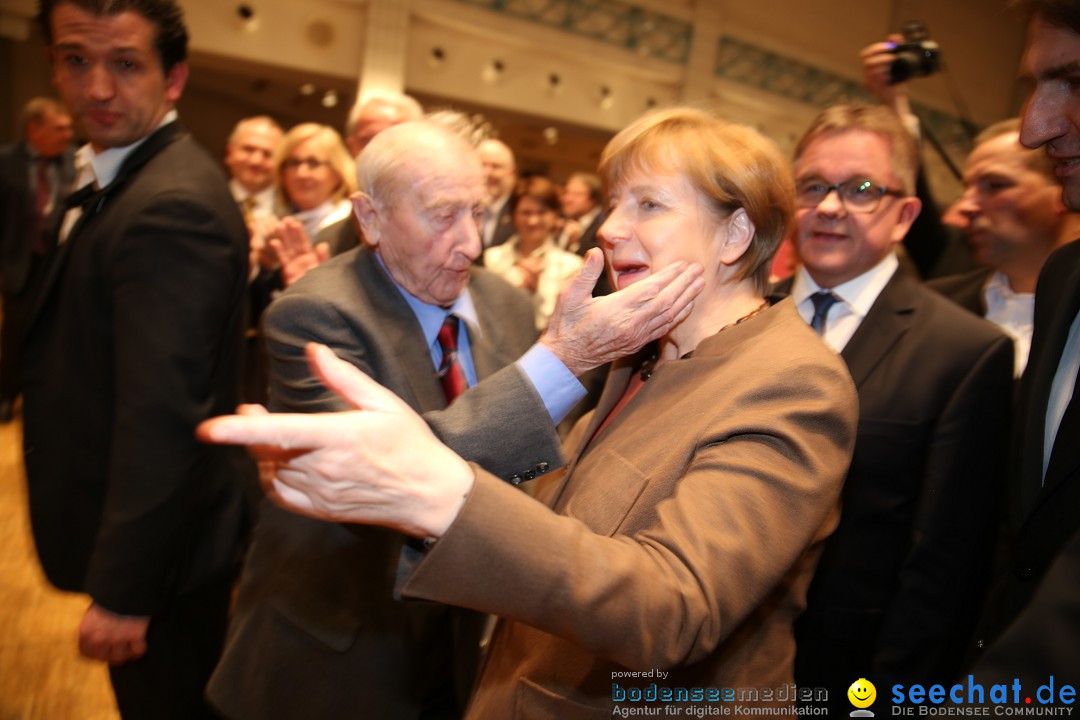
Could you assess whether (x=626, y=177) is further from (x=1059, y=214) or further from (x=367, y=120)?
(x=367, y=120)

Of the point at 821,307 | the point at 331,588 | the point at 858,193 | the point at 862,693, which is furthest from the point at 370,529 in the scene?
the point at 858,193

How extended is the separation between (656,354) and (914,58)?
1.76 meters

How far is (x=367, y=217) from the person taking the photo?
177 centimetres

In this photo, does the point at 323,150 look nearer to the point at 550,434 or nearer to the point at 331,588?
the point at 331,588

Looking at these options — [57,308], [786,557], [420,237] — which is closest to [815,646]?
[786,557]

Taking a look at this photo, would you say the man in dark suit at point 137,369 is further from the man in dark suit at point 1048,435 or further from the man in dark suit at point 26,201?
the man in dark suit at point 26,201

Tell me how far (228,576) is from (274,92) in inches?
521

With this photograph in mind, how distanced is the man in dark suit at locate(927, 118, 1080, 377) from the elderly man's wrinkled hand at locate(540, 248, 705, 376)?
160 cm

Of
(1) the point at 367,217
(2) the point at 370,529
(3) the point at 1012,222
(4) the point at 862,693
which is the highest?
(3) the point at 1012,222

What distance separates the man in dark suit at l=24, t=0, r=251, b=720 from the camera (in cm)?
152

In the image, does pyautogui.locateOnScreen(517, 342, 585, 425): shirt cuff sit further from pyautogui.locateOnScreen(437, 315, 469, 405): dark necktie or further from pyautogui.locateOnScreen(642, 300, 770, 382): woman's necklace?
pyautogui.locateOnScreen(437, 315, 469, 405): dark necktie

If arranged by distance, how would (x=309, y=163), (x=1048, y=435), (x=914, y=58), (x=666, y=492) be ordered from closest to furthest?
(x=666, y=492)
(x=1048, y=435)
(x=914, y=58)
(x=309, y=163)

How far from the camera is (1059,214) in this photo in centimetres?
228

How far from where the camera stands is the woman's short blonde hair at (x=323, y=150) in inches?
134
